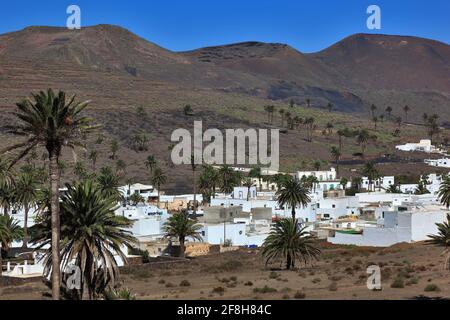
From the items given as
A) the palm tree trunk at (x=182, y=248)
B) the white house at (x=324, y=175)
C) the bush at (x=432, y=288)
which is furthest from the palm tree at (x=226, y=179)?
the bush at (x=432, y=288)

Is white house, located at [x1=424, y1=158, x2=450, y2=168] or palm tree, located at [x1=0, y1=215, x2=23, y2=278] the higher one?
white house, located at [x1=424, y1=158, x2=450, y2=168]

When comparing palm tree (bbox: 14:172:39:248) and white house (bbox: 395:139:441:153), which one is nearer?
palm tree (bbox: 14:172:39:248)

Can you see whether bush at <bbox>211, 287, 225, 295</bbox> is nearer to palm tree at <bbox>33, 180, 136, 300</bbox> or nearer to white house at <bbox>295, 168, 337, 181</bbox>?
palm tree at <bbox>33, 180, 136, 300</bbox>

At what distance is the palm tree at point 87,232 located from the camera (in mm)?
24438

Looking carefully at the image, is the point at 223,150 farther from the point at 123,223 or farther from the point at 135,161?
the point at 123,223

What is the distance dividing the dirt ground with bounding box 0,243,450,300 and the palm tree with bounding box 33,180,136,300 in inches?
258

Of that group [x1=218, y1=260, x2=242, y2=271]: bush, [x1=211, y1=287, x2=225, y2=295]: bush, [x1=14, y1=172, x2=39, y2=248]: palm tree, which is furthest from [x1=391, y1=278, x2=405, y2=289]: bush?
[x1=14, y1=172, x2=39, y2=248]: palm tree

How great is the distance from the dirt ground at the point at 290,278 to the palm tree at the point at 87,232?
6.55 metres

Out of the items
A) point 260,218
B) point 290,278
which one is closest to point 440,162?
point 260,218

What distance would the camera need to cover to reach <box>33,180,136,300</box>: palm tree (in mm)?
24438

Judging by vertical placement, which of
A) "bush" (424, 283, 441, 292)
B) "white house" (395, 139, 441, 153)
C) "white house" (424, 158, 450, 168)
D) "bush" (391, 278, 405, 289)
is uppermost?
"white house" (395, 139, 441, 153)

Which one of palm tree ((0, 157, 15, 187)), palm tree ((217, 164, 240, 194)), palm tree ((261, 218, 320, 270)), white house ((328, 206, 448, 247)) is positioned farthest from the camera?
palm tree ((217, 164, 240, 194))

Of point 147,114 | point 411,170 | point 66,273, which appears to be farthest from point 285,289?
point 147,114

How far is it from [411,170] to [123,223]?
393 ft
